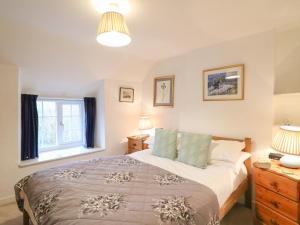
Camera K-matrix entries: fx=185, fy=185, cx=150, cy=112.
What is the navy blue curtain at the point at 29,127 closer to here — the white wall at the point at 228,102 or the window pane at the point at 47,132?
the window pane at the point at 47,132

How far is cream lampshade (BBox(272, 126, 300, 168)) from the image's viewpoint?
1738mm

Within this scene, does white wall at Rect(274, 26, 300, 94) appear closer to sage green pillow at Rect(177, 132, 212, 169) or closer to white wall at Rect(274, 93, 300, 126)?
white wall at Rect(274, 93, 300, 126)

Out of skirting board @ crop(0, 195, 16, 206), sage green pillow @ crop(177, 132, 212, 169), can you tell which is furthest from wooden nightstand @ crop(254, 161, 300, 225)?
skirting board @ crop(0, 195, 16, 206)

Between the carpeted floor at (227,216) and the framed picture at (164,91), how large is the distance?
1.88 meters

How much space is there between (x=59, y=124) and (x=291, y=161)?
137 inches

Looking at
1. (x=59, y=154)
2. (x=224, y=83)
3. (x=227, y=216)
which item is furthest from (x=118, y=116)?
(x=227, y=216)

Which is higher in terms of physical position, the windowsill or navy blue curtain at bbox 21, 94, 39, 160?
navy blue curtain at bbox 21, 94, 39, 160

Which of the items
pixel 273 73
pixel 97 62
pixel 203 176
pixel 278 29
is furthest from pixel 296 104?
pixel 97 62

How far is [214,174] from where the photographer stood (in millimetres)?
1933

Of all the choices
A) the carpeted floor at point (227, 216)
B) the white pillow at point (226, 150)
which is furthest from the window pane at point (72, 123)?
the white pillow at point (226, 150)

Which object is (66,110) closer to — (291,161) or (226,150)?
(226,150)

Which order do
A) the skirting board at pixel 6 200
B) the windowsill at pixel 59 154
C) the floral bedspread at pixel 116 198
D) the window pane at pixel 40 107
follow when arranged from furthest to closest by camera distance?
the window pane at pixel 40 107
the windowsill at pixel 59 154
the skirting board at pixel 6 200
the floral bedspread at pixel 116 198

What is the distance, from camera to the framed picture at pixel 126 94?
372 cm

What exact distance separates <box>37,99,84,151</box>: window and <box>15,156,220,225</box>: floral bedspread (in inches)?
60.0
